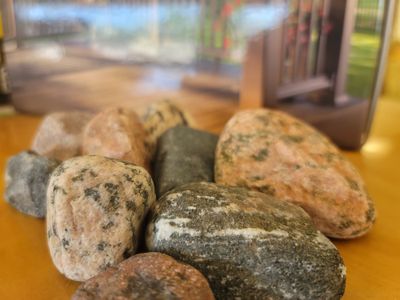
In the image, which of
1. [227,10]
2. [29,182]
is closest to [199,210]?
[29,182]

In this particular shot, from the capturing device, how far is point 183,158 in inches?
27.2

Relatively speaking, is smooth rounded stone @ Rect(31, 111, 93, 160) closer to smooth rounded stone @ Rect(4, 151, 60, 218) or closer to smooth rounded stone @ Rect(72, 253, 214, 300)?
smooth rounded stone @ Rect(4, 151, 60, 218)

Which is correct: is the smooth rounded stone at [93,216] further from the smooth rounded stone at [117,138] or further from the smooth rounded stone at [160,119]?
the smooth rounded stone at [160,119]

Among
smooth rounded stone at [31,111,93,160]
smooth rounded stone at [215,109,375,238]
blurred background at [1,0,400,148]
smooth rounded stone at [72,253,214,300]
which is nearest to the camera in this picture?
smooth rounded stone at [72,253,214,300]

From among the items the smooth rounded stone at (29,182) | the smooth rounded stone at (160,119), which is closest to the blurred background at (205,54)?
the smooth rounded stone at (160,119)

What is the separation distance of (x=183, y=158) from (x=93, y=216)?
0.23 m

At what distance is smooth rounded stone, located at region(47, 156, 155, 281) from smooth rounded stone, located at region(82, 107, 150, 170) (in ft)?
0.40

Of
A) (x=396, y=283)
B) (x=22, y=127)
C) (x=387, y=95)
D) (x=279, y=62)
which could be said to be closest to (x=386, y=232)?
(x=396, y=283)

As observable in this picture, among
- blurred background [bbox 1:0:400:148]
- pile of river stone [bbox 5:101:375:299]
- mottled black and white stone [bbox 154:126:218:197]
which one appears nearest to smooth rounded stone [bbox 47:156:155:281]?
pile of river stone [bbox 5:101:375:299]

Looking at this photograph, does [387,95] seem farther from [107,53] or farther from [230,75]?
[107,53]

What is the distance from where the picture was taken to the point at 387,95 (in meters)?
1.62

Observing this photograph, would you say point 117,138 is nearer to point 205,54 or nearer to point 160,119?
point 160,119

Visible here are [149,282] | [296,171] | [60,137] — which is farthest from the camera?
[60,137]

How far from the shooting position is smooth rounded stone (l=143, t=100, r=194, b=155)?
2.57ft
